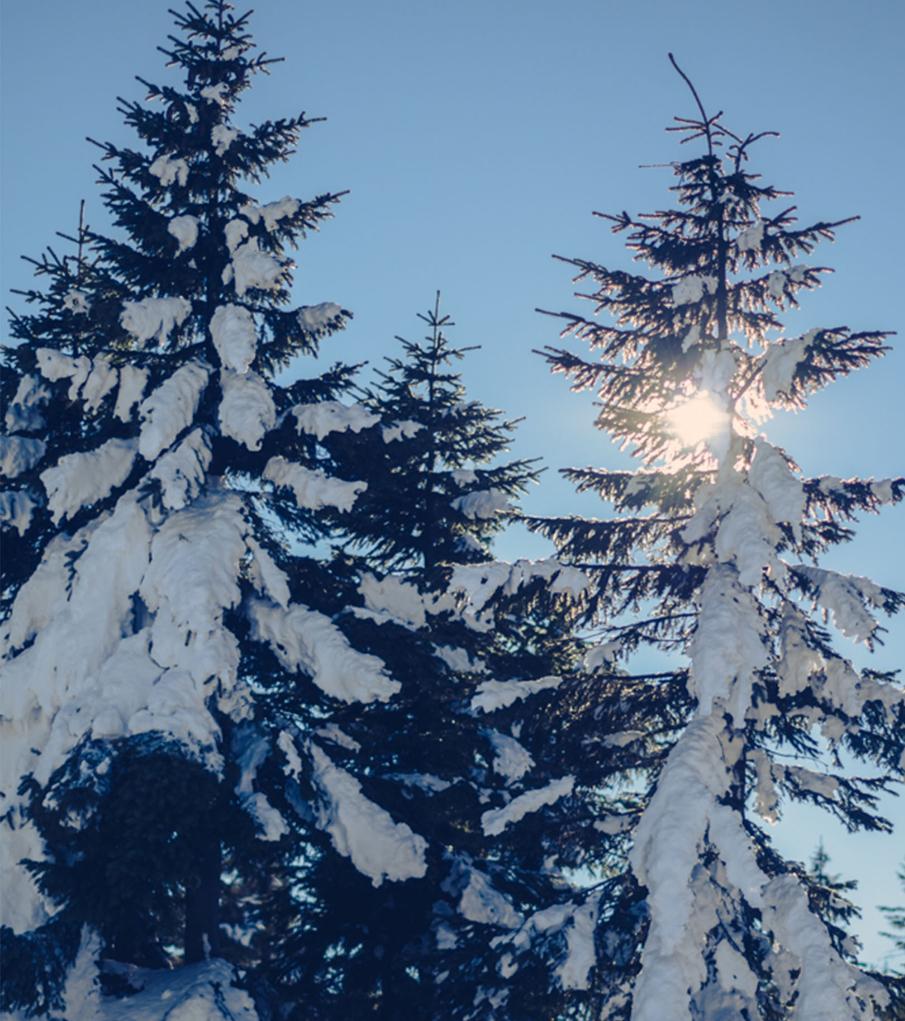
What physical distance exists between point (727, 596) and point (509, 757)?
17.3ft

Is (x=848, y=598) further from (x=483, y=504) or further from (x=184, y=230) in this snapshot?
(x=184, y=230)

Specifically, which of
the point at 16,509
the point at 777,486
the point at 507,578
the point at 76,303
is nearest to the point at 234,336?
the point at 76,303

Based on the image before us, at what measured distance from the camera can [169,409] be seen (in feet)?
40.4

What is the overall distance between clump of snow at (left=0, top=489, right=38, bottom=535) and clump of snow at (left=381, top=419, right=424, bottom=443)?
4.82m

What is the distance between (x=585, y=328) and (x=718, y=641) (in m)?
4.74

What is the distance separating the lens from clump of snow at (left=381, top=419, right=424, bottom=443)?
14.2m

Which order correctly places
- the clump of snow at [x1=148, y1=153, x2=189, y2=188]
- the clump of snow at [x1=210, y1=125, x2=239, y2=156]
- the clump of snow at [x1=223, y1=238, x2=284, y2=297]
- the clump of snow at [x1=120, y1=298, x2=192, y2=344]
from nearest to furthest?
the clump of snow at [x1=120, y1=298, x2=192, y2=344] → the clump of snow at [x1=223, y1=238, x2=284, y2=297] → the clump of snow at [x1=148, y1=153, x2=189, y2=188] → the clump of snow at [x1=210, y1=125, x2=239, y2=156]

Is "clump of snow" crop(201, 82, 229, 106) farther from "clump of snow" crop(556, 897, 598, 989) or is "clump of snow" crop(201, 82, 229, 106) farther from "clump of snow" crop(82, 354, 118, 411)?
"clump of snow" crop(556, 897, 598, 989)

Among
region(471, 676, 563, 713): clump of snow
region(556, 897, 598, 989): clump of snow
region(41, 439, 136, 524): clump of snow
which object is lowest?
region(556, 897, 598, 989): clump of snow

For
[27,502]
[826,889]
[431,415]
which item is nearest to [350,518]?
[431,415]

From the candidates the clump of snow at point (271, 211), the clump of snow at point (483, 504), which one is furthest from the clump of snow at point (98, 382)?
the clump of snow at point (483, 504)

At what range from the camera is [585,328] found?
12727 millimetres

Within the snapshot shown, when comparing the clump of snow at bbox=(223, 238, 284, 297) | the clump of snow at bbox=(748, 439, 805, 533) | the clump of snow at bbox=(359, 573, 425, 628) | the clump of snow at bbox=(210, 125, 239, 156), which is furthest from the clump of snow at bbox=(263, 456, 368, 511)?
the clump of snow at bbox=(210, 125, 239, 156)

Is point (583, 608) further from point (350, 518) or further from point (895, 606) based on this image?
point (350, 518)
